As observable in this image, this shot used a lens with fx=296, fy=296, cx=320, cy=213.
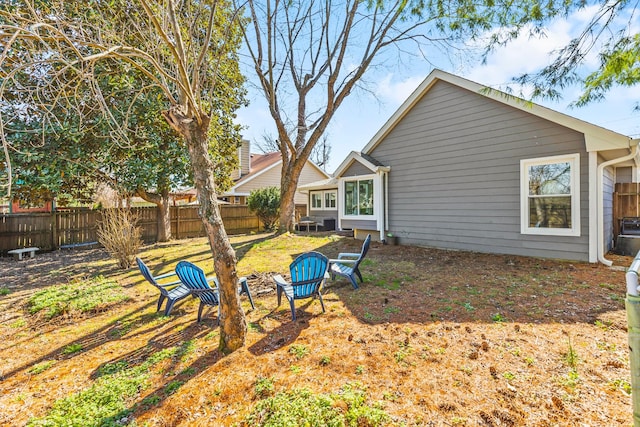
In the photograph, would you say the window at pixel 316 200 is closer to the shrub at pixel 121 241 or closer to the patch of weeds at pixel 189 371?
the shrub at pixel 121 241

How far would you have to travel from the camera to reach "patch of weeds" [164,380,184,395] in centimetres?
266

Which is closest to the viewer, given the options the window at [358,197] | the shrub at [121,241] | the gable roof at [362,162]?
the shrub at [121,241]

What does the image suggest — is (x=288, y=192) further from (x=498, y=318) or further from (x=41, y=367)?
(x=41, y=367)

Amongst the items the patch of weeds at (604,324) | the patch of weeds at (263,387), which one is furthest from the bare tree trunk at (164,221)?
the patch of weeds at (604,324)

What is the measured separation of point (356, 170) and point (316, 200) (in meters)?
8.46

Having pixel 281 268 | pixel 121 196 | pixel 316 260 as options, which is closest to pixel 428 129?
pixel 281 268

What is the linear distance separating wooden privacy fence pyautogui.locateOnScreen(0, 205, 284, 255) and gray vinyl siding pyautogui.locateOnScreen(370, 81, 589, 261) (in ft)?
30.3

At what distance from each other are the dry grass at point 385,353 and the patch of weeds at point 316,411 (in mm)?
107

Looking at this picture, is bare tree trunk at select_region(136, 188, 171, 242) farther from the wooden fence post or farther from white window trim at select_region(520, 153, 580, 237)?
white window trim at select_region(520, 153, 580, 237)

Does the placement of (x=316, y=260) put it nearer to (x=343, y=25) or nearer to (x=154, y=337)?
(x=154, y=337)

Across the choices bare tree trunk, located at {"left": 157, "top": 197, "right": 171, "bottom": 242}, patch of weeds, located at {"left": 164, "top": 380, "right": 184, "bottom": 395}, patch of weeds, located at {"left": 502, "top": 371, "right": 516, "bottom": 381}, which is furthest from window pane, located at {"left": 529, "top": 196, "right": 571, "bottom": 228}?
bare tree trunk, located at {"left": 157, "top": 197, "right": 171, "bottom": 242}

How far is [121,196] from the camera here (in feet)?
33.2

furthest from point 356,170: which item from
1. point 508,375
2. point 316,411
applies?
point 316,411

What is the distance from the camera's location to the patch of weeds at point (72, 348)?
11.6ft
